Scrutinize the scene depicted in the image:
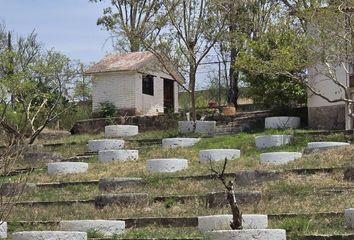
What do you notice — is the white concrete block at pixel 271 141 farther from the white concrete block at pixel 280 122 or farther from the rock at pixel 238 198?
the rock at pixel 238 198

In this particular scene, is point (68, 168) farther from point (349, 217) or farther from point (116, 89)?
point (116, 89)

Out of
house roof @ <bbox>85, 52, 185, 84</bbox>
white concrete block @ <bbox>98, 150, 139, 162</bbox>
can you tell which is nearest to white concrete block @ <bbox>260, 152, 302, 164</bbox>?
white concrete block @ <bbox>98, 150, 139, 162</bbox>

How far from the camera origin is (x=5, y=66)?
30.9 meters

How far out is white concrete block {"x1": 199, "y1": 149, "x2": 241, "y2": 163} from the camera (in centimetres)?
2105

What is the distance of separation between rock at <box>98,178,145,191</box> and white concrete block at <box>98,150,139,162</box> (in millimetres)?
4828

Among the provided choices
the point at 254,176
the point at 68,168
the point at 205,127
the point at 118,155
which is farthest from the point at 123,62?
the point at 254,176

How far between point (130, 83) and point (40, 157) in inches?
473

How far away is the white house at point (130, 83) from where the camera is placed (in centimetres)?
3647

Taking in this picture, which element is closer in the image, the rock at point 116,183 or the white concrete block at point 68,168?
the rock at point 116,183

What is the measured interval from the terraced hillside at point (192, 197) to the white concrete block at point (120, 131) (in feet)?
26.4

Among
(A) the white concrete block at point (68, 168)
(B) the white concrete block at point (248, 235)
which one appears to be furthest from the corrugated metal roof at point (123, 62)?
(B) the white concrete block at point (248, 235)

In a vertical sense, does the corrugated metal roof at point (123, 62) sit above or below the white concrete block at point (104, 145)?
above

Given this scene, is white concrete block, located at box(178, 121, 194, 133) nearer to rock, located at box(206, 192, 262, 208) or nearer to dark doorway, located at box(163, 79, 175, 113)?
dark doorway, located at box(163, 79, 175, 113)

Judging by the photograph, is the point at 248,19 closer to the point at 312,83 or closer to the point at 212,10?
the point at 212,10
